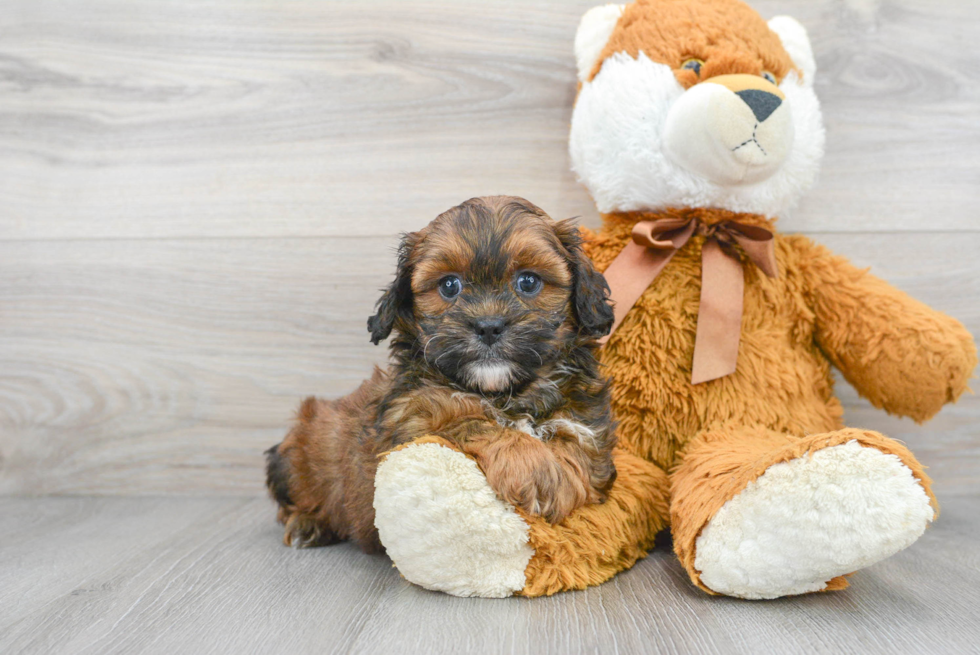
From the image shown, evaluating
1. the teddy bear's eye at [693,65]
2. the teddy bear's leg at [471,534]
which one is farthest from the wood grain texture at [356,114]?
the teddy bear's leg at [471,534]

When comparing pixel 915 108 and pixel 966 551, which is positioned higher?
pixel 915 108

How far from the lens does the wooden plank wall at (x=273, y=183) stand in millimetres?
2143

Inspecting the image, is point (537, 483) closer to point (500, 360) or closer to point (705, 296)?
point (500, 360)

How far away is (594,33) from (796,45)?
54 cm

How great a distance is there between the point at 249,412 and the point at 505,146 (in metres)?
1.18

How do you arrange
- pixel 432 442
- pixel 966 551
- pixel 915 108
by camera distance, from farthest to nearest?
pixel 915 108 → pixel 966 551 → pixel 432 442

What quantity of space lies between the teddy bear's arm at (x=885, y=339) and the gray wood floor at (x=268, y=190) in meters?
0.34

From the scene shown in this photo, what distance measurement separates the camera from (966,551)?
167 cm

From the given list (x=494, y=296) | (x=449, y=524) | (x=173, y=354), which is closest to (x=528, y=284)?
(x=494, y=296)

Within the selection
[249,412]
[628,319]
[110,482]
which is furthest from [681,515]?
[110,482]

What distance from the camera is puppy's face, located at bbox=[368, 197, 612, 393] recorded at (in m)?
1.30

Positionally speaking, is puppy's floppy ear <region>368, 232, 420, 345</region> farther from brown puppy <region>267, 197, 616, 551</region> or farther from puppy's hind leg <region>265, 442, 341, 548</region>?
puppy's hind leg <region>265, 442, 341, 548</region>

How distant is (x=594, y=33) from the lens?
6.11 feet

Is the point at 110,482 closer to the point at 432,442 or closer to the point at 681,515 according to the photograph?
the point at 432,442
